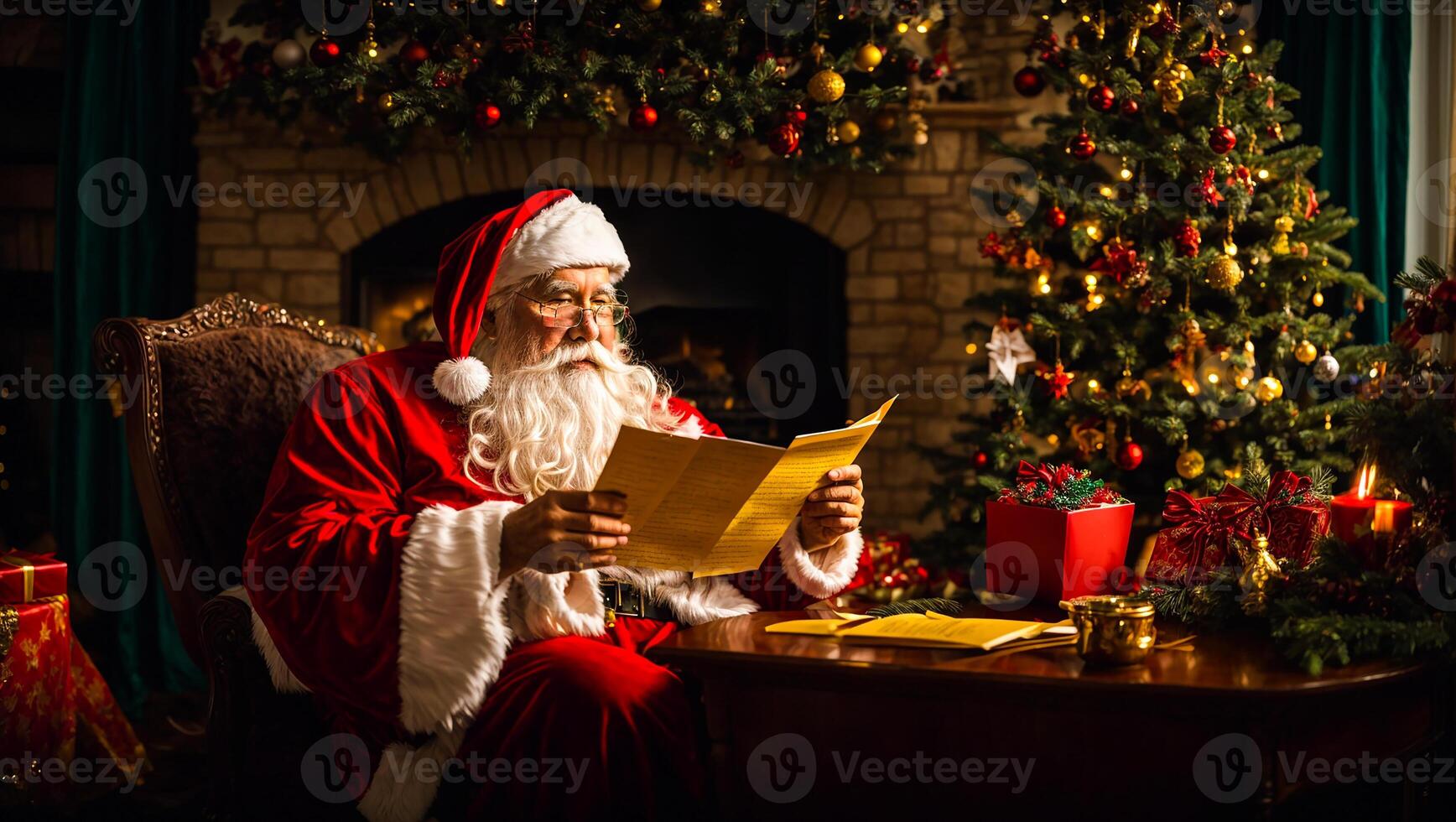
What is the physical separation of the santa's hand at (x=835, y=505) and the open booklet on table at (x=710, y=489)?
4.9 inches

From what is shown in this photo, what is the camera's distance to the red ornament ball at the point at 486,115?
3.88m

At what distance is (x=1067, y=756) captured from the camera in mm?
1522

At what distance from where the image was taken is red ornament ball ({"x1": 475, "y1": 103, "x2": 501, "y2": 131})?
12.7ft

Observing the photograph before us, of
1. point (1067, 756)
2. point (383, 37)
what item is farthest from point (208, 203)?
point (1067, 756)

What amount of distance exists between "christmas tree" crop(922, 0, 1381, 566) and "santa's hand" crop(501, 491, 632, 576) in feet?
6.11

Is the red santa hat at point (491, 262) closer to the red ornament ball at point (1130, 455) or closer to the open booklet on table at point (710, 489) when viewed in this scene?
the open booklet on table at point (710, 489)

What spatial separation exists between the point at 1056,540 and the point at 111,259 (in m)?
3.72

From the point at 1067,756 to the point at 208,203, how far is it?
4.00 meters

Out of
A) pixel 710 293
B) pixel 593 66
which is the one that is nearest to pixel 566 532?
pixel 593 66

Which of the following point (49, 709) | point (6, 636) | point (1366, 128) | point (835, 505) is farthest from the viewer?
point (1366, 128)

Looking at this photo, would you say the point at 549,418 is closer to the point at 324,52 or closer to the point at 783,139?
the point at 783,139

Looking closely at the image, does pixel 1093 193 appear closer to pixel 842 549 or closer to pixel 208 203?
pixel 842 549

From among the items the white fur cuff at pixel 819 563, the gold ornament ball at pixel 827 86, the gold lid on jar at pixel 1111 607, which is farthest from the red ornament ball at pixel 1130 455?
the gold lid on jar at pixel 1111 607

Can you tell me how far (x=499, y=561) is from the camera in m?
1.90
